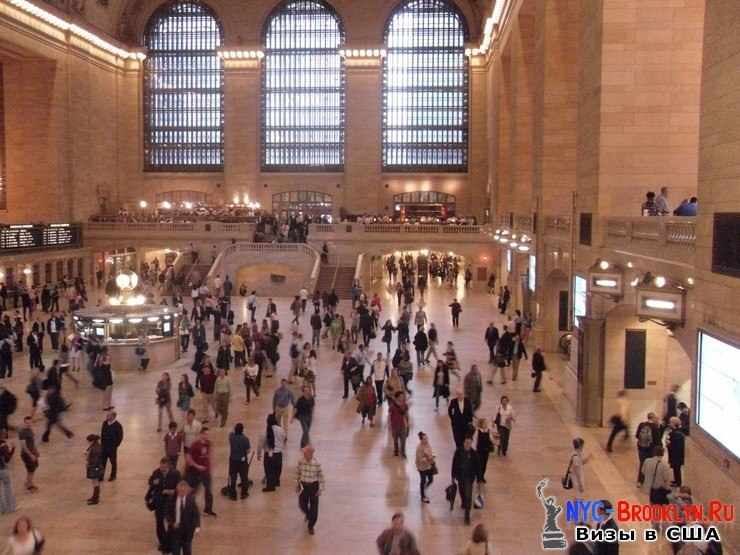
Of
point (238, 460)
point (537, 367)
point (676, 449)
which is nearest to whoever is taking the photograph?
point (238, 460)

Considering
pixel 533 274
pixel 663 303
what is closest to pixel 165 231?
pixel 533 274

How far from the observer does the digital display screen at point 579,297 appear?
15938 millimetres

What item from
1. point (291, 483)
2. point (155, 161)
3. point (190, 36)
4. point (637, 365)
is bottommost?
point (291, 483)

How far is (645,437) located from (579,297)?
6014 mm

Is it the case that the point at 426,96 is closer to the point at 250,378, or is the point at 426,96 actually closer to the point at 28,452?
the point at 250,378

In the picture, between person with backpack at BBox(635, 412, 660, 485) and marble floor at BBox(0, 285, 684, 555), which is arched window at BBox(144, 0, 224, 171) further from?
person with backpack at BBox(635, 412, 660, 485)

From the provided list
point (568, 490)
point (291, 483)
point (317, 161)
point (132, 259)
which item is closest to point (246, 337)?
point (291, 483)

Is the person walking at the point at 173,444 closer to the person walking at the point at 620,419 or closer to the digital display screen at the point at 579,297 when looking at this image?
the person walking at the point at 620,419

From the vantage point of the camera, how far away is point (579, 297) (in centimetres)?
1639

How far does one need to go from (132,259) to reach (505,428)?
1355 inches

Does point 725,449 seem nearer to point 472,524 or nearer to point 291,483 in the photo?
point 472,524

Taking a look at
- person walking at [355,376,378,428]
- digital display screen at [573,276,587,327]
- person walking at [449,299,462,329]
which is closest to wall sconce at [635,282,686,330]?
person walking at [355,376,378,428]

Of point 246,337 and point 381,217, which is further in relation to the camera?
point 381,217

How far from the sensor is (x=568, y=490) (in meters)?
10.7
